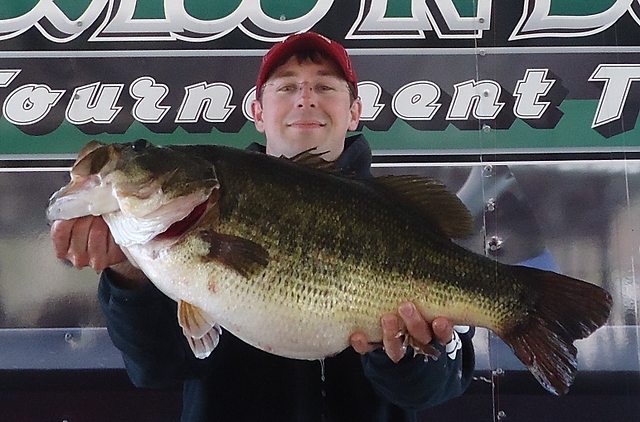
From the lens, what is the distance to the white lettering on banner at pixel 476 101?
216 centimetres

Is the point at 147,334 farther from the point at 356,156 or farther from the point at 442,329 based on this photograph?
the point at 356,156

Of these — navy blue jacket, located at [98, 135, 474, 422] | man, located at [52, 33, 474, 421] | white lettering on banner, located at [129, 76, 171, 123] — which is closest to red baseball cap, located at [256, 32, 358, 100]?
man, located at [52, 33, 474, 421]

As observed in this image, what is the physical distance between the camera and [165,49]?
217 cm

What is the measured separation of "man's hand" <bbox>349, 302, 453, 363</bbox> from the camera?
1.39 m

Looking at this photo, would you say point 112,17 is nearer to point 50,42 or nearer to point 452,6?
point 50,42

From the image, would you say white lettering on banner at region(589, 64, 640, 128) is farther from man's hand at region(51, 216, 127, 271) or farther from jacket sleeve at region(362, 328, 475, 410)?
man's hand at region(51, 216, 127, 271)

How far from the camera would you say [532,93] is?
2.16 meters

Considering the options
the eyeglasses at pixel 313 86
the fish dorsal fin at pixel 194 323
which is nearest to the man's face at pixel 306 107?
the eyeglasses at pixel 313 86

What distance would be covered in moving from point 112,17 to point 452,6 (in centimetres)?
116

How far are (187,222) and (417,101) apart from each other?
1.11 meters

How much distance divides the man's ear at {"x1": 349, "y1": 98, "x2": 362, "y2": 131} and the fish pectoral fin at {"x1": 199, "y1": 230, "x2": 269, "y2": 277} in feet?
2.61

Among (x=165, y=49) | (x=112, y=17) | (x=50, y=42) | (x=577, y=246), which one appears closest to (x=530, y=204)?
(x=577, y=246)

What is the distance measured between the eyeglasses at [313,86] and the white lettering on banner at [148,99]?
463mm

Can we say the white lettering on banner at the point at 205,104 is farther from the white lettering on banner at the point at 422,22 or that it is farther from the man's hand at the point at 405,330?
the man's hand at the point at 405,330
